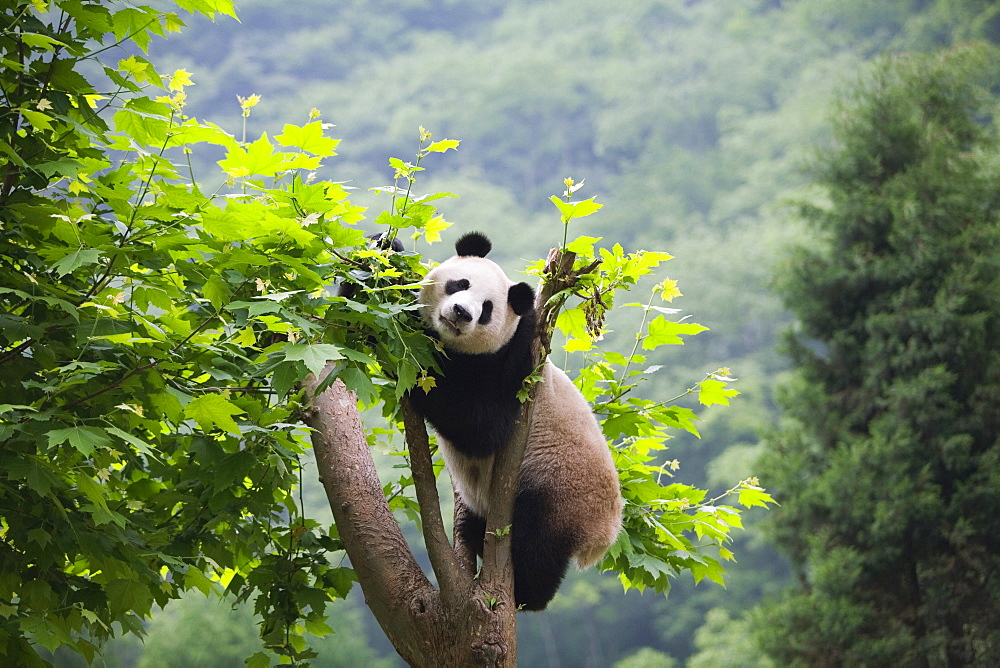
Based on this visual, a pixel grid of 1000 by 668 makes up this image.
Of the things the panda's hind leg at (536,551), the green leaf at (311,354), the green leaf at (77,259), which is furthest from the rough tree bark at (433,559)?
the green leaf at (77,259)

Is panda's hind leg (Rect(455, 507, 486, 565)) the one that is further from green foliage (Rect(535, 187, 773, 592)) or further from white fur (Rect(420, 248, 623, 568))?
green foliage (Rect(535, 187, 773, 592))

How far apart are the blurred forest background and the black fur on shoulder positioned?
10.4 m

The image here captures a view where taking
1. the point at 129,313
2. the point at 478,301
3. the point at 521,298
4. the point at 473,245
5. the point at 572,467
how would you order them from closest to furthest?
the point at 129,313, the point at 478,301, the point at 521,298, the point at 572,467, the point at 473,245

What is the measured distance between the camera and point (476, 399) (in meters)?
3.19

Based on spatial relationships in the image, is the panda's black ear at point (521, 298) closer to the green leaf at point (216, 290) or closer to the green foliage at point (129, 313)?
the green foliage at point (129, 313)

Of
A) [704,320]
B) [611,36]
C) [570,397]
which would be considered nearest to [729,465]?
[704,320]

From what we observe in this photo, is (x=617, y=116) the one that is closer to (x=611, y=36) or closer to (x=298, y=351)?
(x=611, y=36)

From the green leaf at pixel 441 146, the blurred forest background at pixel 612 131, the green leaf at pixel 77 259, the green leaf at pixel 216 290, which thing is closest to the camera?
the green leaf at pixel 77 259

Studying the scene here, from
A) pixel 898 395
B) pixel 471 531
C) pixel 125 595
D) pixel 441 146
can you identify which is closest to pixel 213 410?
pixel 125 595

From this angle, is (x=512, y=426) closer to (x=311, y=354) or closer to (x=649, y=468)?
(x=649, y=468)

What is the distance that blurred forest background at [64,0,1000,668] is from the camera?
1875 cm

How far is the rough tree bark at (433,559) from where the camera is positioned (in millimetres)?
2807

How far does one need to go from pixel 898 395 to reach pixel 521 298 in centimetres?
618

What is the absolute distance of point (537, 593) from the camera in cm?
332
